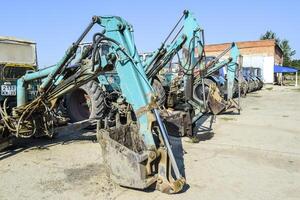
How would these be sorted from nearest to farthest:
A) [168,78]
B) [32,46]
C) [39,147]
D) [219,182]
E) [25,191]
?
[25,191] < [219,182] < [39,147] < [32,46] < [168,78]

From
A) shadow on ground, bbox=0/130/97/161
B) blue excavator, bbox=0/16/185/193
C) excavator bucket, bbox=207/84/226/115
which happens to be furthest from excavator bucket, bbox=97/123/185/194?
excavator bucket, bbox=207/84/226/115

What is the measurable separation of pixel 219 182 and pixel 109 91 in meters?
4.98

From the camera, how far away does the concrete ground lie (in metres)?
4.43

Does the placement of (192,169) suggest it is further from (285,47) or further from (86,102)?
(285,47)

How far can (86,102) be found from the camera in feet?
29.1

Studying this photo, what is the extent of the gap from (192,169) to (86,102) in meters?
4.28

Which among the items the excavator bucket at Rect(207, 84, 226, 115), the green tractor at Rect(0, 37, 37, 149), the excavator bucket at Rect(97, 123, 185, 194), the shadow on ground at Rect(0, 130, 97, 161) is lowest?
the shadow on ground at Rect(0, 130, 97, 161)

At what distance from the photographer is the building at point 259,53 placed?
38547 millimetres

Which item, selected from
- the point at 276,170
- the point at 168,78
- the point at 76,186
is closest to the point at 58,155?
the point at 76,186

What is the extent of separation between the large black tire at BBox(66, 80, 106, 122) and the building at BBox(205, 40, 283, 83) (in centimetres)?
3200

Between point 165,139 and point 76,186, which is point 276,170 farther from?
point 76,186

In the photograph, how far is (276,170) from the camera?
545 centimetres

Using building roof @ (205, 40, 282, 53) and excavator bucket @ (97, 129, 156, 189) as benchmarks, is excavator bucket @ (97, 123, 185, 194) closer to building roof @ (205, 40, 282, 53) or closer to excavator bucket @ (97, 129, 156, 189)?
excavator bucket @ (97, 129, 156, 189)

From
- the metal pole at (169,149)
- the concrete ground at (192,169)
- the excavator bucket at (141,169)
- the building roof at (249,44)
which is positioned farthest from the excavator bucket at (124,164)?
the building roof at (249,44)
